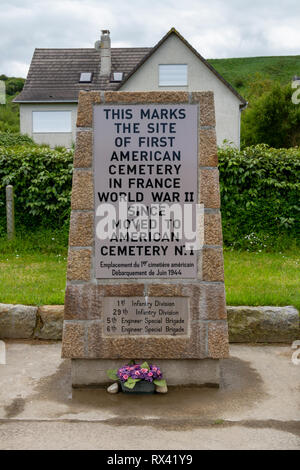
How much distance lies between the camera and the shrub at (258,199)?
28.8 feet

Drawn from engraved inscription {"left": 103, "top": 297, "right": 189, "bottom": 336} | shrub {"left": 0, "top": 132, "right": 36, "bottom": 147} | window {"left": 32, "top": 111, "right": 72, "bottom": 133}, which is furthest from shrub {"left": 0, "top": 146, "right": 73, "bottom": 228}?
window {"left": 32, "top": 111, "right": 72, "bottom": 133}

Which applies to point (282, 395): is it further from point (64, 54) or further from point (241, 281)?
point (64, 54)

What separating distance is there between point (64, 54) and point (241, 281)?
3301 cm

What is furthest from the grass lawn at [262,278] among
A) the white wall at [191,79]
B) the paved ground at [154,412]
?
the white wall at [191,79]

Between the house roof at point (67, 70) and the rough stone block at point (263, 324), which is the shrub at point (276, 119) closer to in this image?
the house roof at point (67, 70)

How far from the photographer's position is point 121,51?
117ft

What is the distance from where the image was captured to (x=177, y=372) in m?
4.23

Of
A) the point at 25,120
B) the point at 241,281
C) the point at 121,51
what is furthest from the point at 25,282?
the point at 121,51

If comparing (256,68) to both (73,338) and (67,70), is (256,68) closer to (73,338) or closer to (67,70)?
(67,70)

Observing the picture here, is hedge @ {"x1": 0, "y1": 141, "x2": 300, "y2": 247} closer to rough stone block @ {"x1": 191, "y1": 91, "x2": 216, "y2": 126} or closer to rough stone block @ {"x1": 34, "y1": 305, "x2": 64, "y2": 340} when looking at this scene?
rough stone block @ {"x1": 34, "y1": 305, "x2": 64, "y2": 340}

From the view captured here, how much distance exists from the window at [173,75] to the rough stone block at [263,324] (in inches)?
1011

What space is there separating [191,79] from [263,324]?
85.1ft

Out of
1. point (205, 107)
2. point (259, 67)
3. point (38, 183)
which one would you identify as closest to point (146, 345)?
point (205, 107)

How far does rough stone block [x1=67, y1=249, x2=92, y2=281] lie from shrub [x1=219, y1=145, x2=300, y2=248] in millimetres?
4926
